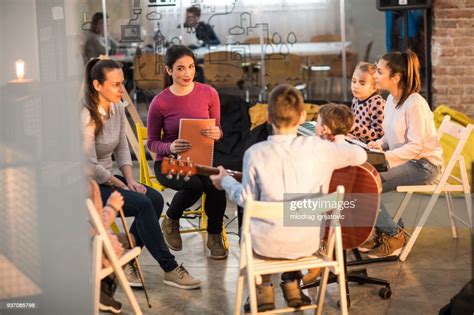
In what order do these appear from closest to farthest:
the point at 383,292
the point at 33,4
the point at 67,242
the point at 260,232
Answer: the point at 33,4 < the point at 67,242 < the point at 260,232 < the point at 383,292

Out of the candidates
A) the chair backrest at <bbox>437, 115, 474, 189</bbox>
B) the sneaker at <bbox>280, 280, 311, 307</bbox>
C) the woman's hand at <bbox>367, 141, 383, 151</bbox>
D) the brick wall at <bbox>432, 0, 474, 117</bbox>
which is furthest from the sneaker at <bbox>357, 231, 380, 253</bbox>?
the brick wall at <bbox>432, 0, 474, 117</bbox>

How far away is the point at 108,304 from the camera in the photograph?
4348 millimetres

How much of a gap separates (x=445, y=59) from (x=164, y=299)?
409 cm

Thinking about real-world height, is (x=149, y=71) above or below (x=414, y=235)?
above

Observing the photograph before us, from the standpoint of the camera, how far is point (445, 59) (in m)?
7.88

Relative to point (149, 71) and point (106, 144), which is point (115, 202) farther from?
point (149, 71)

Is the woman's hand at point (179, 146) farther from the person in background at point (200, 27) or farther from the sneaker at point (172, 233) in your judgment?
the person in background at point (200, 27)

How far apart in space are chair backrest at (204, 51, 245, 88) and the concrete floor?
340 centimetres

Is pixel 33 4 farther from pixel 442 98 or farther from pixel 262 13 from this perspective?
pixel 262 13

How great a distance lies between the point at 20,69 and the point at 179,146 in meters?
1.81

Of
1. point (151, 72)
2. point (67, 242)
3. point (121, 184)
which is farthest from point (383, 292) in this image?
point (151, 72)

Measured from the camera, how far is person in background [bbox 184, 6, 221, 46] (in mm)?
9102

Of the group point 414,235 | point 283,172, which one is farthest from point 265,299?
point 414,235

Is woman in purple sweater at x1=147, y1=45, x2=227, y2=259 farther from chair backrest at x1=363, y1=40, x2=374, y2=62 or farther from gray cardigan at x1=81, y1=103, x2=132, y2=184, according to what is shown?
chair backrest at x1=363, y1=40, x2=374, y2=62
